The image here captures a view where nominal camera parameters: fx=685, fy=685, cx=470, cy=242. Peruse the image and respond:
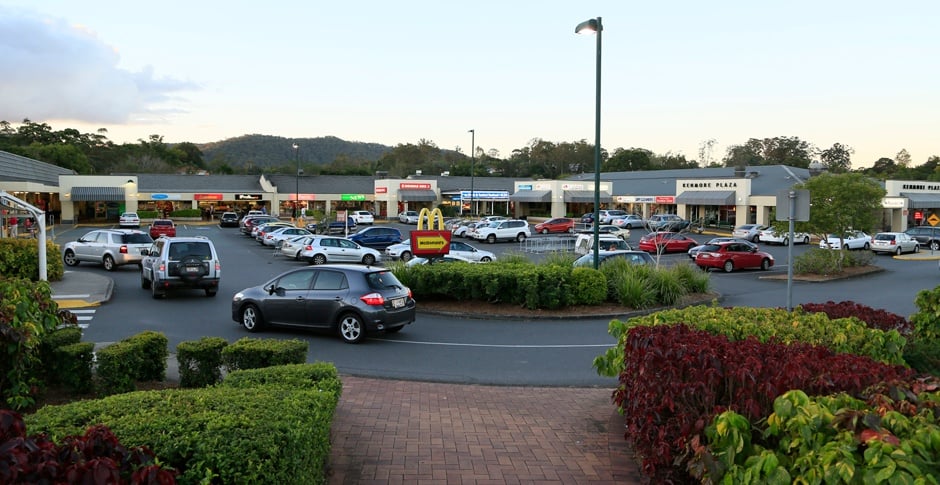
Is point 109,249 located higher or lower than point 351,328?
higher

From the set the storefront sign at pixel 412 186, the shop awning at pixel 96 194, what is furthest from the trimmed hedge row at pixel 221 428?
the storefront sign at pixel 412 186

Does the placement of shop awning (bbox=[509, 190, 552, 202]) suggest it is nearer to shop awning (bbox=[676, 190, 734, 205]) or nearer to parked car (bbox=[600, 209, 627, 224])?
parked car (bbox=[600, 209, 627, 224])

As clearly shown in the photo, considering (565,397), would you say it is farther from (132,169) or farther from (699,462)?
(132,169)

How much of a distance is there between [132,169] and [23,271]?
8610cm

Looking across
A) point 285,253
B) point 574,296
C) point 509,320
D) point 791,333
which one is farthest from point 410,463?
point 285,253

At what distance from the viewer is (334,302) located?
528 inches

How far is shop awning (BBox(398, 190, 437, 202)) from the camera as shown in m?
73.0

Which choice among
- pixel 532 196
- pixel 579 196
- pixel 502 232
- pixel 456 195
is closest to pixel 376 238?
pixel 502 232

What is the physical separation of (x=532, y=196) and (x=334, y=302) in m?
60.5

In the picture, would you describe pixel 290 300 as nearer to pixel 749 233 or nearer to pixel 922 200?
pixel 749 233

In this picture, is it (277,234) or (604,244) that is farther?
(277,234)

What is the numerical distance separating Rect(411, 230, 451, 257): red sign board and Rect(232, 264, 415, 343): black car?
19.1 ft

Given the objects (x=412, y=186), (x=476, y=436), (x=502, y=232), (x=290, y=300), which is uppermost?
(x=412, y=186)

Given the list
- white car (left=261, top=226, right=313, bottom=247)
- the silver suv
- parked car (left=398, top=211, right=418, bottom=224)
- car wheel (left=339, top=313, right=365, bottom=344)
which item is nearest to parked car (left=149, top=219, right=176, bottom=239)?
white car (left=261, top=226, right=313, bottom=247)
